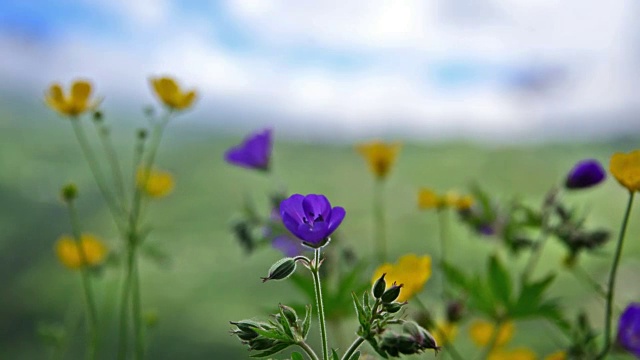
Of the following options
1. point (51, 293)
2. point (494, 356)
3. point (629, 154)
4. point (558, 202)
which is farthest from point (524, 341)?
point (51, 293)

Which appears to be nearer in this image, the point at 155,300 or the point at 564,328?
the point at 564,328

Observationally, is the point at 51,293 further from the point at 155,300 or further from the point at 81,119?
the point at 81,119

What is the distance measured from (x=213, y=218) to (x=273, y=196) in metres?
1.65

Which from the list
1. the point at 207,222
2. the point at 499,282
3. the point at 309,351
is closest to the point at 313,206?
the point at 309,351

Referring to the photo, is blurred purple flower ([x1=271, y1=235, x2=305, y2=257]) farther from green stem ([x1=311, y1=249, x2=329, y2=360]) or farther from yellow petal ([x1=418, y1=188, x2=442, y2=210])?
green stem ([x1=311, y1=249, x2=329, y2=360])

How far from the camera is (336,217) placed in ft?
1.64

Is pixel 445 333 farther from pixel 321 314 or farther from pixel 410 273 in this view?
pixel 321 314

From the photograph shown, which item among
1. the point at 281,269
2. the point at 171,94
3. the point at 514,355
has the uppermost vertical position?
the point at 171,94

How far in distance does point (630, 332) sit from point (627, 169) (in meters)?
0.21

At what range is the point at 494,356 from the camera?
0.92m

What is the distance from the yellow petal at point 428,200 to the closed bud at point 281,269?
1.63 ft

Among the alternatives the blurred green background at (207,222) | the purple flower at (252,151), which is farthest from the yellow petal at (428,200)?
the blurred green background at (207,222)

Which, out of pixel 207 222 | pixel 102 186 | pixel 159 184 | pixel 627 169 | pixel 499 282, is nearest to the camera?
pixel 627 169

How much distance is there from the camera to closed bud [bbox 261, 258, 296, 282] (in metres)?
0.49
